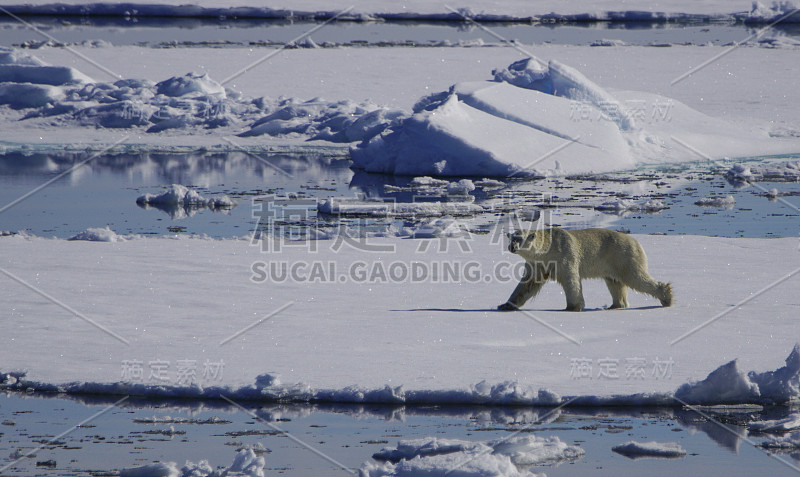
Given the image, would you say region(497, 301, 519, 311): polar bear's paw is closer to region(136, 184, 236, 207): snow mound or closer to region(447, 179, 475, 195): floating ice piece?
region(136, 184, 236, 207): snow mound

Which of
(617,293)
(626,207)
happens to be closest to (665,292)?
(617,293)

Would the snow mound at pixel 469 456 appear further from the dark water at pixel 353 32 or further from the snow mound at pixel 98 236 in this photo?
the dark water at pixel 353 32

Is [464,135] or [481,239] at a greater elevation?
[464,135]

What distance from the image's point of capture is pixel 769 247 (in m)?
9.52

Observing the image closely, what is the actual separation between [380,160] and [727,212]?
221 inches

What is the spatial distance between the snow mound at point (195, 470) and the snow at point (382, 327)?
0.96 meters

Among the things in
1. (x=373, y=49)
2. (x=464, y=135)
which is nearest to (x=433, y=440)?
(x=464, y=135)

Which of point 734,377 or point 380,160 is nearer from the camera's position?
point 734,377

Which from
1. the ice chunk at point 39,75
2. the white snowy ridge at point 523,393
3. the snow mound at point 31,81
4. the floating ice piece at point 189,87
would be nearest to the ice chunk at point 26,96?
the snow mound at point 31,81

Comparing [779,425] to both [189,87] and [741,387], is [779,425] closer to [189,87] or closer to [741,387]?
[741,387]

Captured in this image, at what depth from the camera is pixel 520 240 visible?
6.53 metres

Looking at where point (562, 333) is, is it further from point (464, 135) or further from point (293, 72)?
point (293, 72)

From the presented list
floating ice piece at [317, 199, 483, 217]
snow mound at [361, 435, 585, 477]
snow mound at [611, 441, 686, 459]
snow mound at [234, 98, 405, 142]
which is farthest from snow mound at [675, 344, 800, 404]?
snow mound at [234, 98, 405, 142]

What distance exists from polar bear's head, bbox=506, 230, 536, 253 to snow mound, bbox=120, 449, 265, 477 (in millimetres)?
2890
